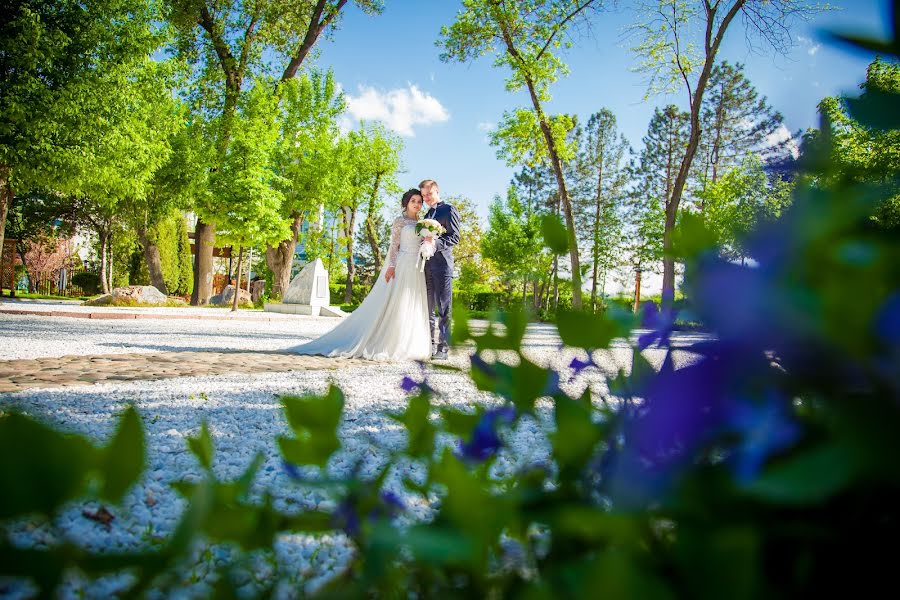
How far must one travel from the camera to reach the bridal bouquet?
6.62 m

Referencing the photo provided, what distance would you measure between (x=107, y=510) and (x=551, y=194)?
42.1 m

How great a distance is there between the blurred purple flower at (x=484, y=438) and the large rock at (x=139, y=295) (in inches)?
807

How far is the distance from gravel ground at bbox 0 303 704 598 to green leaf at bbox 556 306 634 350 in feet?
0.32

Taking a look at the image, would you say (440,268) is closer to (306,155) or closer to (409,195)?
(409,195)

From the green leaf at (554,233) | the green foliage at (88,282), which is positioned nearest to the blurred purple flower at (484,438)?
the green leaf at (554,233)

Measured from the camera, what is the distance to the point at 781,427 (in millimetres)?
262

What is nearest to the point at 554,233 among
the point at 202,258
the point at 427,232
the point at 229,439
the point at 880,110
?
the point at 880,110

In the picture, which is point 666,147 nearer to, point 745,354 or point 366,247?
point 366,247

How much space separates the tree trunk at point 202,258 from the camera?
68.6 feet

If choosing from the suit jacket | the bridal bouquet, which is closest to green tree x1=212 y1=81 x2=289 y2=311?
the suit jacket

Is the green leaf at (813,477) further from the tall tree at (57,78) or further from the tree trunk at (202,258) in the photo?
the tree trunk at (202,258)

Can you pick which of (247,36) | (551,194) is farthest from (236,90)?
(551,194)

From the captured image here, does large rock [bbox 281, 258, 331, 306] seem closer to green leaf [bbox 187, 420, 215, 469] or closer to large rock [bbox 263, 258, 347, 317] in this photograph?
large rock [bbox 263, 258, 347, 317]

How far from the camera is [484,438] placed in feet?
1.56
